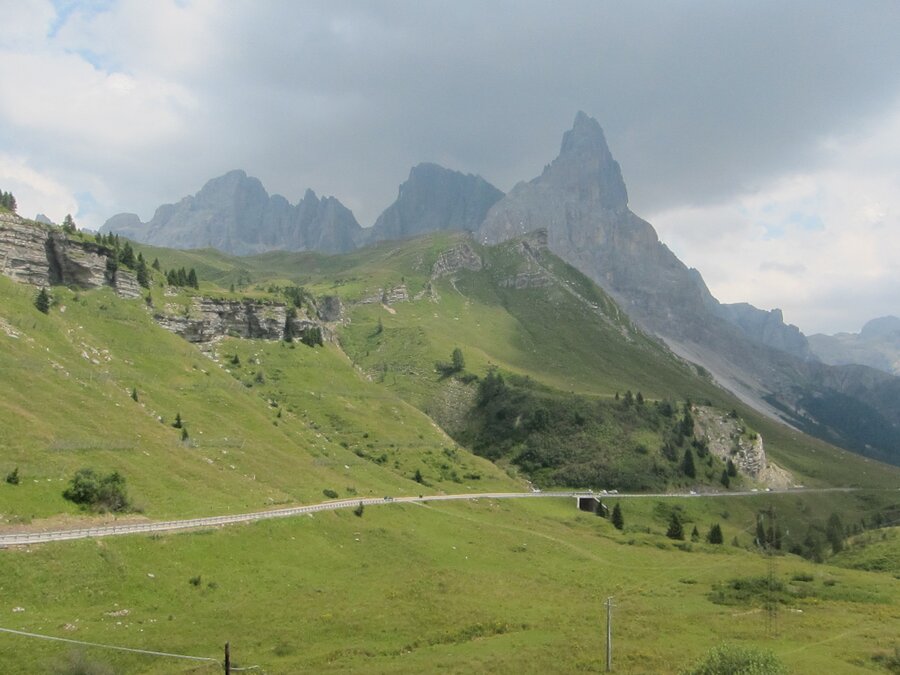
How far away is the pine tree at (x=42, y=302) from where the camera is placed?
12361 cm

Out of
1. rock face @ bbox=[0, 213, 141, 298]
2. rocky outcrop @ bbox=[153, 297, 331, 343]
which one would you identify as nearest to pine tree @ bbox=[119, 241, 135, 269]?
rock face @ bbox=[0, 213, 141, 298]

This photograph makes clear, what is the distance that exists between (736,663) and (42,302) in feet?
440

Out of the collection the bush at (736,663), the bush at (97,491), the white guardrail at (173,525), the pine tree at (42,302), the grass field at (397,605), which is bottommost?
the grass field at (397,605)

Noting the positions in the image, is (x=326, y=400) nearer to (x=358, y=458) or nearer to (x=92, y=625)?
(x=358, y=458)

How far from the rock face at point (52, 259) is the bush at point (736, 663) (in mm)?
151358

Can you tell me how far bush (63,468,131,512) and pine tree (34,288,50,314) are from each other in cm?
6949

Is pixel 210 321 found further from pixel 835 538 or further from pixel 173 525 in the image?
pixel 835 538

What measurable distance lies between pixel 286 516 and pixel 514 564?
33084mm

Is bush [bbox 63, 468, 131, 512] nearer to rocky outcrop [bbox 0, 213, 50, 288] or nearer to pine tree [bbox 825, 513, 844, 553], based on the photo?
rocky outcrop [bbox 0, 213, 50, 288]

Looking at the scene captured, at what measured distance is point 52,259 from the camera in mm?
151375

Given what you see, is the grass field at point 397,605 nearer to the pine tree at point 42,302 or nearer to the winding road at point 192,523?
the winding road at point 192,523

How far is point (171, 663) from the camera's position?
43875 mm

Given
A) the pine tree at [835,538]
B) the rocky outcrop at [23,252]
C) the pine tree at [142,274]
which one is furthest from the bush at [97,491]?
the pine tree at [835,538]

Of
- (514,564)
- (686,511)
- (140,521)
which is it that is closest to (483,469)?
(686,511)
